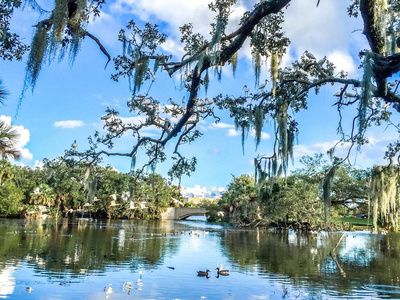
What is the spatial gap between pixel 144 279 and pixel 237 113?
5.57 meters

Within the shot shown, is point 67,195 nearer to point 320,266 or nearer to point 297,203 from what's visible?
point 297,203

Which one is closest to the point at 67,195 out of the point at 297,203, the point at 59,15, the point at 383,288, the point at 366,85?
the point at 297,203

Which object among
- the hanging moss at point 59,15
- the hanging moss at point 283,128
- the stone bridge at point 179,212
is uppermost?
the hanging moss at point 59,15

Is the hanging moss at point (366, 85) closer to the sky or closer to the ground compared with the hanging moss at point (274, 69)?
closer to the ground

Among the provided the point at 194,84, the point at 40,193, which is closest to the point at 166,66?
the point at 194,84

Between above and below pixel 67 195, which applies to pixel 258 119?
above

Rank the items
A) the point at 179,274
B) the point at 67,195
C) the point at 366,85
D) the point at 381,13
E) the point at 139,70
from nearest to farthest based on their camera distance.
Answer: the point at 381,13 < the point at 366,85 < the point at 139,70 < the point at 179,274 < the point at 67,195

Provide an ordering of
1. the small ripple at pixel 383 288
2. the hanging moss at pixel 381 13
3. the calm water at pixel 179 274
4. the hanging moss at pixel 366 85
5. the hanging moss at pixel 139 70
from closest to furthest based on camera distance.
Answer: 1. the hanging moss at pixel 381 13
2. the hanging moss at pixel 366 85
3. the hanging moss at pixel 139 70
4. the calm water at pixel 179 274
5. the small ripple at pixel 383 288

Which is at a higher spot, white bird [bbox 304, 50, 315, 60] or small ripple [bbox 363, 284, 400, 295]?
white bird [bbox 304, 50, 315, 60]

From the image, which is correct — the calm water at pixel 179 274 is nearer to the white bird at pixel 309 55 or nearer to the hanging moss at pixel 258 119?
the hanging moss at pixel 258 119

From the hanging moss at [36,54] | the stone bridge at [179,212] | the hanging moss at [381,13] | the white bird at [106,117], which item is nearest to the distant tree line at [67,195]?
the stone bridge at [179,212]

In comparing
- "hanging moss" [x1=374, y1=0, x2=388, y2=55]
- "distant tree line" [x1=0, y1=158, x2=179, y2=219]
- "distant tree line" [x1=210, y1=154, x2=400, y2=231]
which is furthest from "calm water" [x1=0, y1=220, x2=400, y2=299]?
"distant tree line" [x1=0, y1=158, x2=179, y2=219]

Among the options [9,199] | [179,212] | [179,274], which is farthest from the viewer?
[179,212]

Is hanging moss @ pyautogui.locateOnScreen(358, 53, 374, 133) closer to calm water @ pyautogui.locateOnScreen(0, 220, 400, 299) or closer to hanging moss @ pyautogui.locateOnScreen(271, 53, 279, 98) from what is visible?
hanging moss @ pyautogui.locateOnScreen(271, 53, 279, 98)
